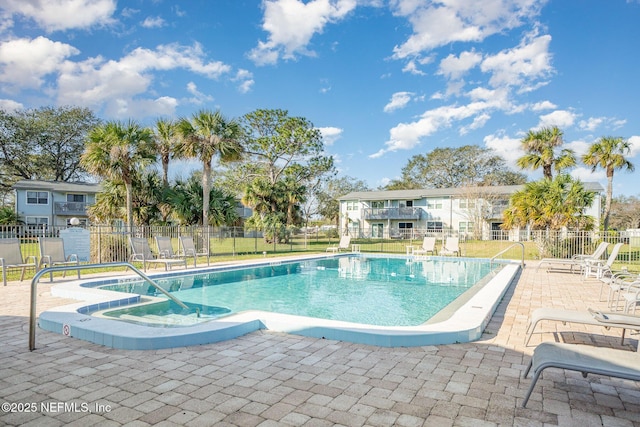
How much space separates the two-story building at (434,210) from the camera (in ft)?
106

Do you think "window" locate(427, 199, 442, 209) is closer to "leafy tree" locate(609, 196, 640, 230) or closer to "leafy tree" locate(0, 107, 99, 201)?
"leafy tree" locate(609, 196, 640, 230)

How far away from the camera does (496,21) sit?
17422 millimetres

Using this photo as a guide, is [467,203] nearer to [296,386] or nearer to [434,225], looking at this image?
[434,225]

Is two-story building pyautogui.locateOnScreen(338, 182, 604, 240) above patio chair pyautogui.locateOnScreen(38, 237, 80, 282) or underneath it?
above

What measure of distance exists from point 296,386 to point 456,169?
157 feet

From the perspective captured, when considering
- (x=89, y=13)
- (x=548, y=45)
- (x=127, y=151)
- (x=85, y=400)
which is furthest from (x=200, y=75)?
(x=85, y=400)

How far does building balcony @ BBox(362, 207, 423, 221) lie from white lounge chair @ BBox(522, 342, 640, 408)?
34432 millimetres

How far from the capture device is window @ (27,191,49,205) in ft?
102

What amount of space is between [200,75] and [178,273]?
15.8 m

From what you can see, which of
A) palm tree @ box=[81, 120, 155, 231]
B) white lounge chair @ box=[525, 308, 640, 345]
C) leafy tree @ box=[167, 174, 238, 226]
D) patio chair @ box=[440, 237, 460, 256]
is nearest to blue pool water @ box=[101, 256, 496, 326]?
patio chair @ box=[440, 237, 460, 256]

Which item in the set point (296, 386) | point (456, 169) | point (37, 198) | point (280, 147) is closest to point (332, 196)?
point (456, 169)

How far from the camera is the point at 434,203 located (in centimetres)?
3644

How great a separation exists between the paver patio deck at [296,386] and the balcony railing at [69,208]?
33.0 metres

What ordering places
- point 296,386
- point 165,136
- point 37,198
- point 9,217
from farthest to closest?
point 37,198 → point 9,217 → point 165,136 → point 296,386
